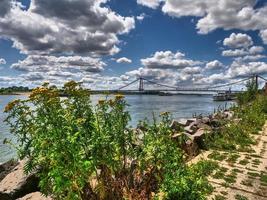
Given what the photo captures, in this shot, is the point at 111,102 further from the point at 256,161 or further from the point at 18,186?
the point at 256,161

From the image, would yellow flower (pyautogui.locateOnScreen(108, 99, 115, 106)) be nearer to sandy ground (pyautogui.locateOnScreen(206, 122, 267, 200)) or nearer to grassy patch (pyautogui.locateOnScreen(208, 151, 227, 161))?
sandy ground (pyautogui.locateOnScreen(206, 122, 267, 200))

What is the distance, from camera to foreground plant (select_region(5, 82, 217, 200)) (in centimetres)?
421

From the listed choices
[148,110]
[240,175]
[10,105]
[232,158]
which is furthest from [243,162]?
[148,110]

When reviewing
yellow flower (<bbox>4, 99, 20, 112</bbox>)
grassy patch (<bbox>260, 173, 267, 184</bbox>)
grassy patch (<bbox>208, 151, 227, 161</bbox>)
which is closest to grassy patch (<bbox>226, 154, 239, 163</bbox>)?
grassy patch (<bbox>208, 151, 227, 161</bbox>)

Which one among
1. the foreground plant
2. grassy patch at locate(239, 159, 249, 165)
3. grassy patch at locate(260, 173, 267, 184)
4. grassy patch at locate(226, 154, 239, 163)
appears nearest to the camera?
the foreground plant

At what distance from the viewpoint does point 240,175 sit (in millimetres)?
7730

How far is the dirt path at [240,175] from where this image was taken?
21.5 feet

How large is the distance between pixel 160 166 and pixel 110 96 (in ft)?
5.41

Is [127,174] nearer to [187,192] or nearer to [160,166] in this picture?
[160,166]

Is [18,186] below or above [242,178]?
below

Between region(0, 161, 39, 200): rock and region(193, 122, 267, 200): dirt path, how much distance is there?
3.96 meters

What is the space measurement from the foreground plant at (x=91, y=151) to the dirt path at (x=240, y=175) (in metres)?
0.56

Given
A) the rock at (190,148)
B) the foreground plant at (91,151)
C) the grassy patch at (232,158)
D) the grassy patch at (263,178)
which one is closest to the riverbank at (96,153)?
the foreground plant at (91,151)

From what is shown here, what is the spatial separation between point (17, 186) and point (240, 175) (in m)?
5.13
